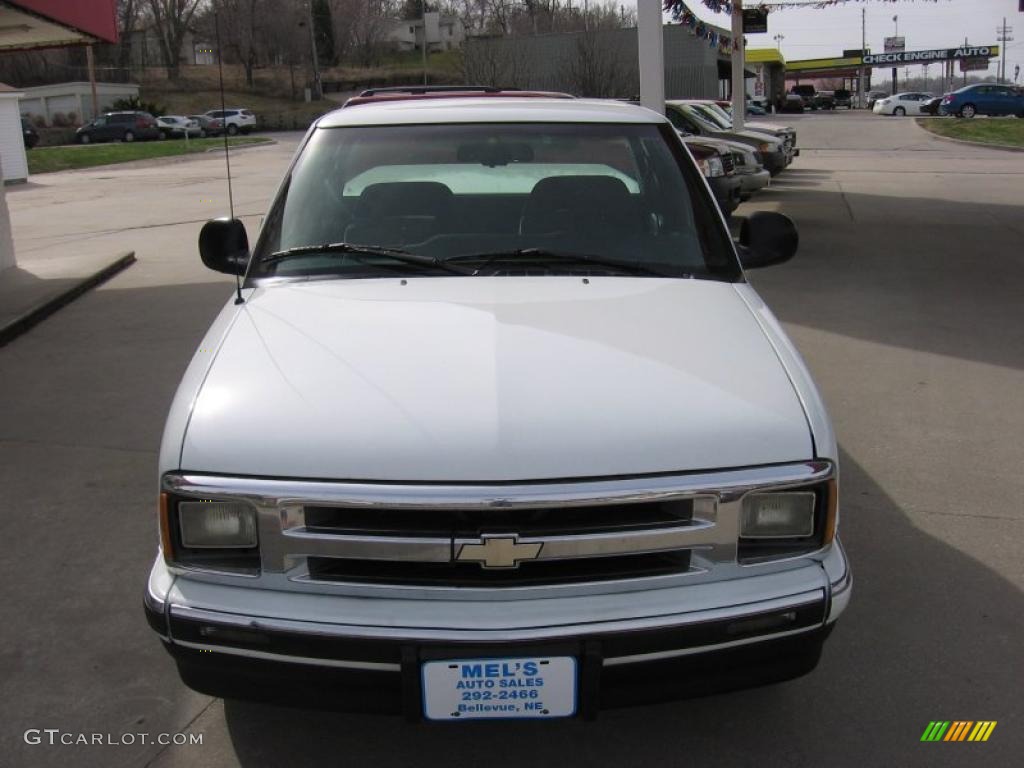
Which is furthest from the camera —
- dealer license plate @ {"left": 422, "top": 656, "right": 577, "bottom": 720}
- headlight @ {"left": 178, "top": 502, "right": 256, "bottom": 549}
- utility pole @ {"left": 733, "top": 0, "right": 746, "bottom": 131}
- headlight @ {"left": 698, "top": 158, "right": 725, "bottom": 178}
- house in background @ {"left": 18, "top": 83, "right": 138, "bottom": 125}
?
house in background @ {"left": 18, "top": 83, "right": 138, "bottom": 125}

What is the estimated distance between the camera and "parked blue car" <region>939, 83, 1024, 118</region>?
46.4 metres

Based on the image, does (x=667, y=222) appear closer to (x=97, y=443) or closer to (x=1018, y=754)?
(x=1018, y=754)

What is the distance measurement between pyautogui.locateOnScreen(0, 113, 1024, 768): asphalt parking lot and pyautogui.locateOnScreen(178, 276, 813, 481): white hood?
0.89 m

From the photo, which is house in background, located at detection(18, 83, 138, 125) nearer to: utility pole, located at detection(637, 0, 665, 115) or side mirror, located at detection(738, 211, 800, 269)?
utility pole, located at detection(637, 0, 665, 115)

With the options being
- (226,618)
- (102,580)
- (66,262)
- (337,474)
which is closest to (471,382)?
(337,474)

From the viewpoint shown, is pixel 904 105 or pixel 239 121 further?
pixel 904 105

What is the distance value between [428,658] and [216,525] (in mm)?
614

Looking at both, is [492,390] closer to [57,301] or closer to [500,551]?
[500,551]

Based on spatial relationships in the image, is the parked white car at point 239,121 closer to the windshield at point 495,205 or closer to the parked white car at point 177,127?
the parked white car at point 177,127

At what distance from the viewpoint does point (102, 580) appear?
12.4 feet

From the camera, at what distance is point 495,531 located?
7.52 ft

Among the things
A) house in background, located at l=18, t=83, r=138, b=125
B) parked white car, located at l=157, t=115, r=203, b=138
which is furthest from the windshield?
house in background, located at l=18, t=83, r=138, b=125

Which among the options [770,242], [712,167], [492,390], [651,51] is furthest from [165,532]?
[712,167]

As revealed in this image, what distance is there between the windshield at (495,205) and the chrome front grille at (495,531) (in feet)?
3.91
